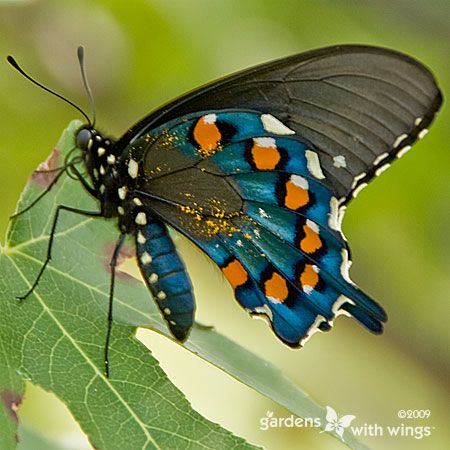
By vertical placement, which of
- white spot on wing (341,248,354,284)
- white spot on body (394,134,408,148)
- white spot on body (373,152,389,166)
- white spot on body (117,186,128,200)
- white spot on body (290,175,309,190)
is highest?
white spot on body (394,134,408,148)

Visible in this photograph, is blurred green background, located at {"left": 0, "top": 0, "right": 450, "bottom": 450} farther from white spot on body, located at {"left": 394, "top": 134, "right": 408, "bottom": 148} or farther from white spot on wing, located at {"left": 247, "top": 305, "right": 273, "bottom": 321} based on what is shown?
white spot on body, located at {"left": 394, "top": 134, "right": 408, "bottom": 148}

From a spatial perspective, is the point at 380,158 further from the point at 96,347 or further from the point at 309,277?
the point at 96,347

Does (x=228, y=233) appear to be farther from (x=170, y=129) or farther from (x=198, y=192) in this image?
(x=170, y=129)

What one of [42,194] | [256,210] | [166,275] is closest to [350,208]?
[256,210]

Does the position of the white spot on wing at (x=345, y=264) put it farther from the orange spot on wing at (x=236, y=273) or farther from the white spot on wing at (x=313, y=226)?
the orange spot on wing at (x=236, y=273)

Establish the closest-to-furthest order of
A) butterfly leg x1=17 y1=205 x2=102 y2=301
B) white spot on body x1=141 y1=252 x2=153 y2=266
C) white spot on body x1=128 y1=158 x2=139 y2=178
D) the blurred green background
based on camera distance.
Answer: butterfly leg x1=17 y1=205 x2=102 y2=301
white spot on body x1=141 y1=252 x2=153 y2=266
white spot on body x1=128 y1=158 x2=139 y2=178
the blurred green background

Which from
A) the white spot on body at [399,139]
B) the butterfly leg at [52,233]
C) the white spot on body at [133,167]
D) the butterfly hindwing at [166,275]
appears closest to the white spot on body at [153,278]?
the butterfly hindwing at [166,275]

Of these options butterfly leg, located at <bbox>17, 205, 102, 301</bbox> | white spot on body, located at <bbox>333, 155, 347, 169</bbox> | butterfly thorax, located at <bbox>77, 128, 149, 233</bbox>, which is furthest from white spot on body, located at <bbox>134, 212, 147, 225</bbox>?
white spot on body, located at <bbox>333, 155, 347, 169</bbox>

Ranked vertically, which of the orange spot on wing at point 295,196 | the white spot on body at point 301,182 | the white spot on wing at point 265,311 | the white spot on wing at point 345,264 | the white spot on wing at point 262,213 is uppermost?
the white spot on body at point 301,182
